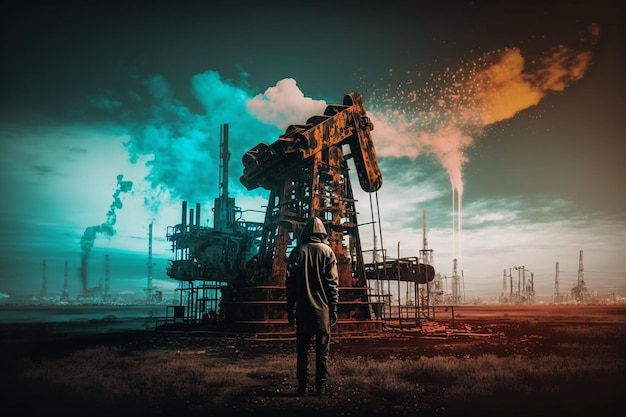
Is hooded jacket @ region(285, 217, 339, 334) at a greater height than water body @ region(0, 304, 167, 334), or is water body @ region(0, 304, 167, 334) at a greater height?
hooded jacket @ region(285, 217, 339, 334)

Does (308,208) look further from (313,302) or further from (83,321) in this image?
(83,321)

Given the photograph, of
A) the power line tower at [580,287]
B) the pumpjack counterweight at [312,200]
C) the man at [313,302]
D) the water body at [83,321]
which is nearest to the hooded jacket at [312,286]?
the man at [313,302]

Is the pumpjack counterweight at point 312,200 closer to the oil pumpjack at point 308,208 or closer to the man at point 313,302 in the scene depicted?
the oil pumpjack at point 308,208

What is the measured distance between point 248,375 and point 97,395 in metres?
2.62

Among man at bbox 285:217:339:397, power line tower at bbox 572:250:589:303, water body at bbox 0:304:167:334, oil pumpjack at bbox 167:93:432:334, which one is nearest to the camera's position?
man at bbox 285:217:339:397

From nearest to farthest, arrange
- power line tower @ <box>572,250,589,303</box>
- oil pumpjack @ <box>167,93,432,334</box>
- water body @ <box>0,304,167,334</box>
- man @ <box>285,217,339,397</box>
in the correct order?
1. man @ <box>285,217,339,397</box>
2. oil pumpjack @ <box>167,93,432,334</box>
3. water body @ <box>0,304,167,334</box>
4. power line tower @ <box>572,250,589,303</box>

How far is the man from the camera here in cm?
614

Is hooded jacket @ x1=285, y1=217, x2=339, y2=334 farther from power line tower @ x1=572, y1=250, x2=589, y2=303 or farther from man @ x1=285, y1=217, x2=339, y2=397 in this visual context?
power line tower @ x1=572, y1=250, x2=589, y2=303

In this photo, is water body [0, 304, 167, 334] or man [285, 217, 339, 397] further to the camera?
water body [0, 304, 167, 334]

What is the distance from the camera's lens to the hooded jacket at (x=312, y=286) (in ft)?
20.1

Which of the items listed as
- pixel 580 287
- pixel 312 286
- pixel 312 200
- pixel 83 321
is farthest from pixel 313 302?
pixel 580 287

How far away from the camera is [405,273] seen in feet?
73.7

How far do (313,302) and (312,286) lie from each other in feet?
0.73

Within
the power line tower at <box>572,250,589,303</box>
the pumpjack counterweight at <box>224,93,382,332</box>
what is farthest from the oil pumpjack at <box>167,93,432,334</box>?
the power line tower at <box>572,250,589,303</box>
